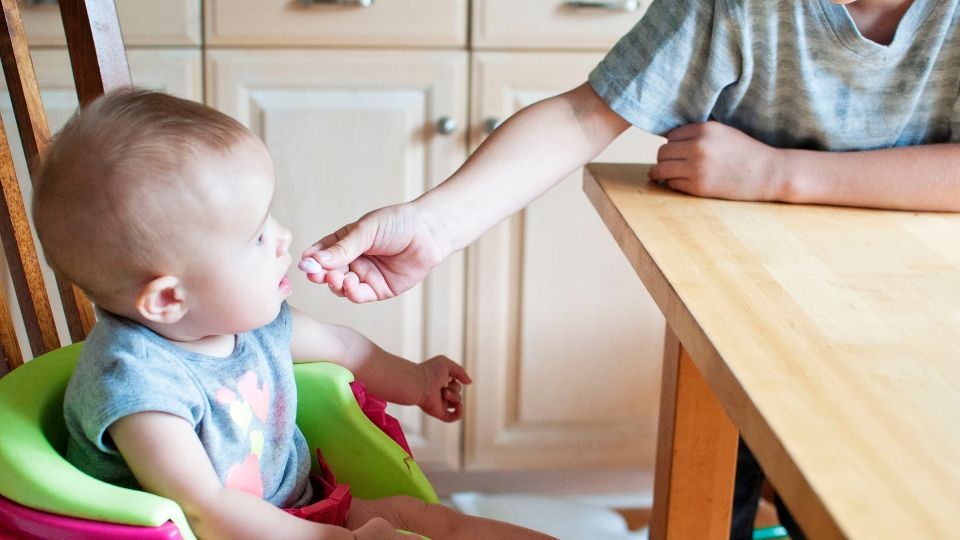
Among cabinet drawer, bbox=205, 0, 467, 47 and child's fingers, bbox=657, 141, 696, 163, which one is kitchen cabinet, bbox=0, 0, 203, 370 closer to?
cabinet drawer, bbox=205, 0, 467, 47

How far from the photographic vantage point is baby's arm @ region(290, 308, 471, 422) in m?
1.00

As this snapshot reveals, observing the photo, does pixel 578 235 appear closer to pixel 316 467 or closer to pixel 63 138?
pixel 316 467

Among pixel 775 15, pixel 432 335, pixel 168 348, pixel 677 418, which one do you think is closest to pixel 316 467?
pixel 168 348

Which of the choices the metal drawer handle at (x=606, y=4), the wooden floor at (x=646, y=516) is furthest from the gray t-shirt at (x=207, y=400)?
the wooden floor at (x=646, y=516)

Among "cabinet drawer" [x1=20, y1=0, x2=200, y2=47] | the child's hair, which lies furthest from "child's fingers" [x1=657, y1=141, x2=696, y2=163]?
"cabinet drawer" [x1=20, y1=0, x2=200, y2=47]

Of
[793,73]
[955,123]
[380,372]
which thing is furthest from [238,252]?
[955,123]

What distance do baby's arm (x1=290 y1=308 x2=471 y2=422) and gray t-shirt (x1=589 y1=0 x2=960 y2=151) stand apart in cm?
30

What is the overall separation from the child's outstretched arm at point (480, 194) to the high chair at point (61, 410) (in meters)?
0.10

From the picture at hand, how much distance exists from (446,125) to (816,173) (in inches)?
33.4

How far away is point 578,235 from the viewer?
1.77 m

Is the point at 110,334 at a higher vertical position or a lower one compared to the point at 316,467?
higher

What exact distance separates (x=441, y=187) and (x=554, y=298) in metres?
0.87

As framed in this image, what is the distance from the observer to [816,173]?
36.2 inches

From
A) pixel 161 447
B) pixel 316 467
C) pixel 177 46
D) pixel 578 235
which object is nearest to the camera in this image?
pixel 161 447
